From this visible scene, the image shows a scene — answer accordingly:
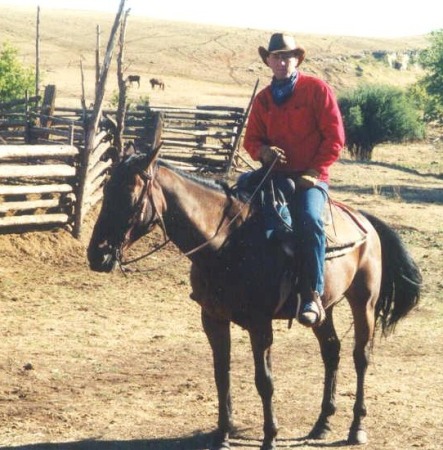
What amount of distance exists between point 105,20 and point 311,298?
12583 centimetres

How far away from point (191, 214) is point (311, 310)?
104cm

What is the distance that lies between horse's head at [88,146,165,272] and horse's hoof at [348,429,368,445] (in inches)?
94.8

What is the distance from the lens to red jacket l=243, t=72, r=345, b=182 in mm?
6418

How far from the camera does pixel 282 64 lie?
21.0ft

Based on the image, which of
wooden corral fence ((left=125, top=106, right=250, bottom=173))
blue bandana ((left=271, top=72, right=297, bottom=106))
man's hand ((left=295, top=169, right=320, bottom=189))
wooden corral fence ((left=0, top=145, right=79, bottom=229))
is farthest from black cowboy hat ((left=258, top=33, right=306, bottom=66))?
wooden corral fence ((left=125, top=106, right=250, bottom=173))

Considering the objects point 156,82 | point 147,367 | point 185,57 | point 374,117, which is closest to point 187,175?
point 147,367

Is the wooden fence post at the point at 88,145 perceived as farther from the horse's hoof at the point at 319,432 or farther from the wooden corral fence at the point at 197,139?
the wooden corral fence at the point at 197,139

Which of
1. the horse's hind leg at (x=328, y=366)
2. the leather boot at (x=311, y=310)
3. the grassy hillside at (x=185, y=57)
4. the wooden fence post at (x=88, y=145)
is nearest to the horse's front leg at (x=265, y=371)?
the leather boot at (x=311, y=310)

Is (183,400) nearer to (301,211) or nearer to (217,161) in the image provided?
(301,211)

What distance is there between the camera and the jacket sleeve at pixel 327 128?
6402 mm

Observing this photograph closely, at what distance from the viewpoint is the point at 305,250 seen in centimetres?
624

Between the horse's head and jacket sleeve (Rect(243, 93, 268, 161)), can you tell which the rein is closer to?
the horse's head

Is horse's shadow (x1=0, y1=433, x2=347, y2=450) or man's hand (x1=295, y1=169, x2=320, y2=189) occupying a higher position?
man's hand (x1=295, y1=169, x2=320, y2=189)

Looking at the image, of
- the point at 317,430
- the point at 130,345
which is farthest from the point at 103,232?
the point at 130,345
